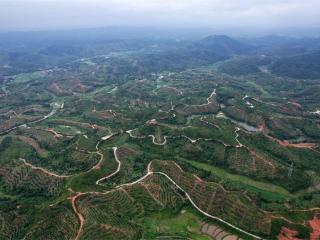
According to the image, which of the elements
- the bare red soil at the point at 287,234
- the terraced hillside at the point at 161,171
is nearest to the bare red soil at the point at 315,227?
the terraced hillside at the point at 161,171

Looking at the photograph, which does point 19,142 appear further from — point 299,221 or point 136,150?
point 299,221

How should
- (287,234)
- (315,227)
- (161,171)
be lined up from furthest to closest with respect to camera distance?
(161,171) → (315,227) → (287,234)

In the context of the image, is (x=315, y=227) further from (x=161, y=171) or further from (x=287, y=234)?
(x=161, y=171)

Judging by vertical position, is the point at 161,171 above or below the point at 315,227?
above

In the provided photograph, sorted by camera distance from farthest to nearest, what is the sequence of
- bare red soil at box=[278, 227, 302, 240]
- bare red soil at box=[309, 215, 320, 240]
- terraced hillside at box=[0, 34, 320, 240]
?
terraced hillside at box=[0, 34, 320, 240] → bare red soil at box=[278, 227, 302, 240] → bare red soil at box=[309, 215, 320, 240]

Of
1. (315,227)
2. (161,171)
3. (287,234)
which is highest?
(161,171)

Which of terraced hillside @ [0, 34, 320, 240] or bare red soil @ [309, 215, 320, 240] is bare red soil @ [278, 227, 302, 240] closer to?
terraced hillside @ [0, 34, 320, 240]

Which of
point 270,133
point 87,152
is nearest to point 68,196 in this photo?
point 87,152

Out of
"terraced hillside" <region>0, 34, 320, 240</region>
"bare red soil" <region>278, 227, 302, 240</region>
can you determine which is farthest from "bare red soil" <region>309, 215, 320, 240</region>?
"bare red soil" <region>278, 227, 302, 240</region>

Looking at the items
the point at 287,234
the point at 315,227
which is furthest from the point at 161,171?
the point at 315,227

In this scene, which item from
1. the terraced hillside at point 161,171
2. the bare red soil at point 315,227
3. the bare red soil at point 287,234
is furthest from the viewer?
the terraced hillside at point 161,171

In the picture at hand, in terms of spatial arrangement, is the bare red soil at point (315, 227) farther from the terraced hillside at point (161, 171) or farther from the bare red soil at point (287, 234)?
the bare red soil at point (287, 234)
